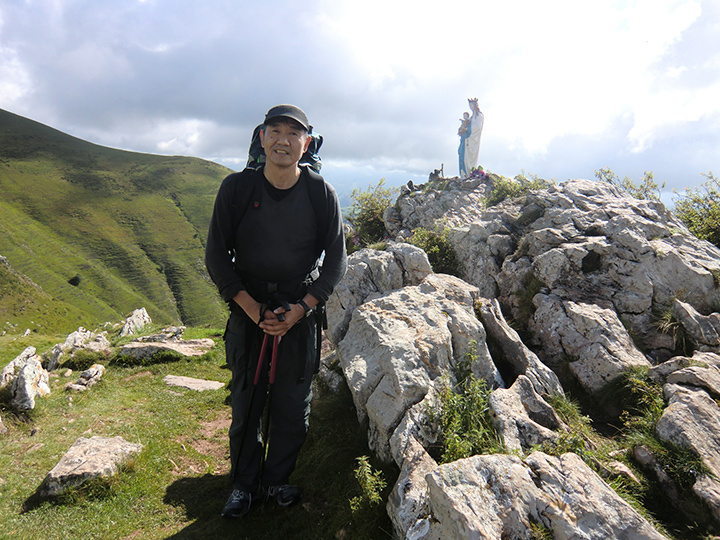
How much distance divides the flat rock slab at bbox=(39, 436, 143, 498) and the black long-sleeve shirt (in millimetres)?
3393

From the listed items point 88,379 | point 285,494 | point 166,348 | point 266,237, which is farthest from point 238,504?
point 166,348

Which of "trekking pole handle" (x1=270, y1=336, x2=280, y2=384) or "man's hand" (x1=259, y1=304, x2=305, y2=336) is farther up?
"man's hand" (x1=259, y1=304, x2=305, y2=336)

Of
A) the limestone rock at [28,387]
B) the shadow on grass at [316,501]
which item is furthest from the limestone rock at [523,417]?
the limestone rock at [28,387]

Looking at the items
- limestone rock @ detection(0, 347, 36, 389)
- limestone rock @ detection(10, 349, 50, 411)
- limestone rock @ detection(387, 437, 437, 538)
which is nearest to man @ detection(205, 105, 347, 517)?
limestone rock @ detection(387, 437, 437, 538)

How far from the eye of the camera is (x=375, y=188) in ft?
61.6

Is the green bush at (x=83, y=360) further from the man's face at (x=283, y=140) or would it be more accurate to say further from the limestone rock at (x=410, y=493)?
the limestone rock at (x=410, y=493)

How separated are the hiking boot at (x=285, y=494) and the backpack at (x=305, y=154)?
476 centimetres

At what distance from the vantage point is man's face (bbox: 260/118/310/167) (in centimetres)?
485

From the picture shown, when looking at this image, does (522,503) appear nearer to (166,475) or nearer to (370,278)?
(166,475)

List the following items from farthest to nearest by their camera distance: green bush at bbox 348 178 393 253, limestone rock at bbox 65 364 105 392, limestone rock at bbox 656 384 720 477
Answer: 1. green bush at bbox 348 178 393 253
2. limestone rock at bbox 65 364 105 392
3. limestone rock at bbox 656 384 720 477

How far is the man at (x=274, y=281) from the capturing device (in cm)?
497

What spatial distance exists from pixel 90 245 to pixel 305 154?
180139 mm

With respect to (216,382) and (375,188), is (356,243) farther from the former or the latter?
(216,382)

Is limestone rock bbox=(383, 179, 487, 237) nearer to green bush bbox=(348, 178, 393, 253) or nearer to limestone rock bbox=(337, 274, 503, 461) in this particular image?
green bush bbox=(348, 178, 393, 253)
